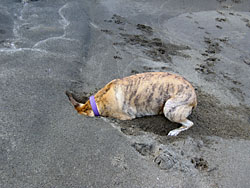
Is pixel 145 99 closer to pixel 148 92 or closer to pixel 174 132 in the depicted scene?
pixel 148 92

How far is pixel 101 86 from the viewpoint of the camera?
4.68 metres

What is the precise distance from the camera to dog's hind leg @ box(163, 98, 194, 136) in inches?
148

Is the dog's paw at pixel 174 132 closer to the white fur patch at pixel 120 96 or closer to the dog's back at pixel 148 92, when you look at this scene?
the dog's back at pixel 148 92

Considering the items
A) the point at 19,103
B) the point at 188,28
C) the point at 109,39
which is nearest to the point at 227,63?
the point at 188,28

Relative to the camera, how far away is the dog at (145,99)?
381 centimetres

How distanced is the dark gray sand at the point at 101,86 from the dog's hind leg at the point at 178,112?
113mm

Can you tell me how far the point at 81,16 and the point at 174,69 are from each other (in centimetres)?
349

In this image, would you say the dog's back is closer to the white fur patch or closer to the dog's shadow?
the white fur patch

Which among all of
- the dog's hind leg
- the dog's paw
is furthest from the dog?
the dog's paw

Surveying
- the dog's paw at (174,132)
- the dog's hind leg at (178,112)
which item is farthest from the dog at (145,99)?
Answer: the dog's paw at (174,132)

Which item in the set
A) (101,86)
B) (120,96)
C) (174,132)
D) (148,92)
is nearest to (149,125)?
(174,132)

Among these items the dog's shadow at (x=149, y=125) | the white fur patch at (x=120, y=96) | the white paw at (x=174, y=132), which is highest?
the white fur patch at (x=120, y=96)

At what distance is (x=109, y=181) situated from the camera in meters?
2.79

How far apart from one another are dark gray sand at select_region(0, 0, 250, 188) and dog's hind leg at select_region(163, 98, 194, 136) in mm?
113
